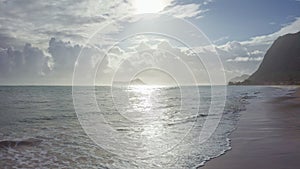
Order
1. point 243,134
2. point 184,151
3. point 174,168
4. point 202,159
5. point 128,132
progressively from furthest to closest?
point 128,132, point 243,134, point 184,151, point 202,159, point 174,168

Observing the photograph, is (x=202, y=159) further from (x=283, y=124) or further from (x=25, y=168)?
(x=283, y=124)

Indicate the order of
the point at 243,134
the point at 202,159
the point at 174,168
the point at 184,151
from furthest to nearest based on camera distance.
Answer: the point at 243,134 < the point at 184,151 < the point at 202,159 < the point at 174,168

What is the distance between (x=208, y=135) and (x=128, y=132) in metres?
4.81

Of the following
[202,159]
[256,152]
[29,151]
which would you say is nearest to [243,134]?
[256,152]

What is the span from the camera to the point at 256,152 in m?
12.3

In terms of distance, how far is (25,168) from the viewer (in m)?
10.7

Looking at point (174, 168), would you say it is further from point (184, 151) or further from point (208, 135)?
point (208, 135)

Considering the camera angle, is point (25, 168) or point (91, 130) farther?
point (91, 130)

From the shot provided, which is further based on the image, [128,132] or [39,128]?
[39,128]

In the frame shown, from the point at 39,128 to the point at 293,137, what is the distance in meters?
15.0

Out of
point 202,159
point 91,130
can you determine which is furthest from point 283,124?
point 91,130

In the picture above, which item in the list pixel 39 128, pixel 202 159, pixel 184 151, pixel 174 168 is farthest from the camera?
pixel 39 128

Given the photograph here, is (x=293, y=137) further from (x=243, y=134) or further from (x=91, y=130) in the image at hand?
(x=91, y=130)

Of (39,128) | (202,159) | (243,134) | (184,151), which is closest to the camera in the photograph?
(202,159)
